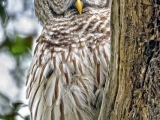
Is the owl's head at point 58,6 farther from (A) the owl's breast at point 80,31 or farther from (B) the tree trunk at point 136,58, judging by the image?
(B) the tree trunk at point 136,58

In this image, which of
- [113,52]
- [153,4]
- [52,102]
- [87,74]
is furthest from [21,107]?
[153,4]

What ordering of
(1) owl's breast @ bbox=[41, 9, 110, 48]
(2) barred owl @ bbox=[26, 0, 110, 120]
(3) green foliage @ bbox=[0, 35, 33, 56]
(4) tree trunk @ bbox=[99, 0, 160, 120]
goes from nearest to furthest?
(4) tree trunk @ bbox=[99, 0, 160, 120]
(2) barred owl @ bbox=[26, 0, 110, 120]
(1) owl's breast @ bbox=[41, 9, 110, 48]
(3) green foliage @ bbox=[0, 35, 33, 56]

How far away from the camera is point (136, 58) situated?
200 centimetres

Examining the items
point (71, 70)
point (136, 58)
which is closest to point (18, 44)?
point (71, 70)

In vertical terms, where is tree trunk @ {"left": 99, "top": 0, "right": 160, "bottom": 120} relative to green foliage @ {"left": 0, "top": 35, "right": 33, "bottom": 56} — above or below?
above

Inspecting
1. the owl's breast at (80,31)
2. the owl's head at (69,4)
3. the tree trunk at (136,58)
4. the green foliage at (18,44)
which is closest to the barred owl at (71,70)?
the owl's breast at (80,31)

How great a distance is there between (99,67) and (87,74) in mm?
79

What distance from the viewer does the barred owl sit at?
2.81 m

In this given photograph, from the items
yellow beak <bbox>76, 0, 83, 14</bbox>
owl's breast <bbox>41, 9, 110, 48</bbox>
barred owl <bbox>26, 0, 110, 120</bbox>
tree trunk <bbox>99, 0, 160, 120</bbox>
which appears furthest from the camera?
yellow beak <bbox>76, 0, 83, 14</bbox>

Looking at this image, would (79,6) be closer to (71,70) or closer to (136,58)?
(71,70)

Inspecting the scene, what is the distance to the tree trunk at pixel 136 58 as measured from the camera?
195 centimetres

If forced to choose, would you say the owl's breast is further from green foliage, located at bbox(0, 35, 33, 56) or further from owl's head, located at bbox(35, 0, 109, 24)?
green foliage, located at bbox(0, 35, 33, 56)

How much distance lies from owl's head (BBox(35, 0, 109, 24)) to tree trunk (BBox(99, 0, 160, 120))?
124 centimetres

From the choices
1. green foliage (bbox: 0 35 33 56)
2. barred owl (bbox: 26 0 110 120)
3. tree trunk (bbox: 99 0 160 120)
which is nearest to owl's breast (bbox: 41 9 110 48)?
barred owl (bbox: 26 0 110 120)
